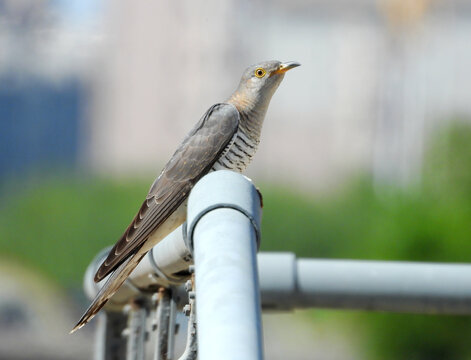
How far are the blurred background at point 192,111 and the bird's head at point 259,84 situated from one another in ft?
139

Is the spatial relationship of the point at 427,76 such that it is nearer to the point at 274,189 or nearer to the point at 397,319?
the point at 274,189

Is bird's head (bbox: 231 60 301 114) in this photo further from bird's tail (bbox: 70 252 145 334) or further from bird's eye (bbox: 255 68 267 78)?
bird's tail (bbox: 70 252 145 334)

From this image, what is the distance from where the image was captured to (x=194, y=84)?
7244 cm

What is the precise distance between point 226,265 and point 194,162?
2.10 metres

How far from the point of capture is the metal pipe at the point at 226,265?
4.31ft

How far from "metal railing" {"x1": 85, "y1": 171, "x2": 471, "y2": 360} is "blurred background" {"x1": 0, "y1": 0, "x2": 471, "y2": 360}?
143 feet

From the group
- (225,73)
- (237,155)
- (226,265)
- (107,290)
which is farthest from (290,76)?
(226,265)

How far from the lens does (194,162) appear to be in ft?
11.5

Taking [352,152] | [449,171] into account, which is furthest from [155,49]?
[449,171]

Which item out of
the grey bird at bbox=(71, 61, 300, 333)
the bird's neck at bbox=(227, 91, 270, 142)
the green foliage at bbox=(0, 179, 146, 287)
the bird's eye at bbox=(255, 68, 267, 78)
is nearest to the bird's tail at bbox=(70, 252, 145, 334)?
the grey bird at bbox=(71, 61, 300, 333)

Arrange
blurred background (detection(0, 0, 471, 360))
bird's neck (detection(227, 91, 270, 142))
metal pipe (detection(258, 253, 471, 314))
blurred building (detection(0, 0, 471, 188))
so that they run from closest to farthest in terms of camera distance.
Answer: metal pipe (detection(258, 253, 471, 314)), bird's neck (detection(227, 91, 270, 142)), blurred background (detection(0, 0, 471, 360)), blurred building (detection(0, 0, 471, 188))

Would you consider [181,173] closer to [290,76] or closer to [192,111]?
[290,76]

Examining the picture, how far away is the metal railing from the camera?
136 centimetres

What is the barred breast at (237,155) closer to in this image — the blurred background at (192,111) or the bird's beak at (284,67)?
the bird's beak at (284,67)
